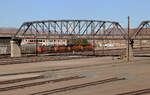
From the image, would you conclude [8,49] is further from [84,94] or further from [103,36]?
[84,94]

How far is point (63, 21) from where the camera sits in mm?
87875

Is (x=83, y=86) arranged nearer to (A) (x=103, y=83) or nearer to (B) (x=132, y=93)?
(A) (x=103, y=83)

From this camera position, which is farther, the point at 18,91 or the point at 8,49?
the point at 8,49

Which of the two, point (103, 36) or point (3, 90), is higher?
point (103, 36)

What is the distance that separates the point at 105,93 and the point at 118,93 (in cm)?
104

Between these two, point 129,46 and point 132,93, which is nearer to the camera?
point 132,93

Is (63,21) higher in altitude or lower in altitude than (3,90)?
higher

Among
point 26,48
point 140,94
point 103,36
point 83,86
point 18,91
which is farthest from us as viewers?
point 26,48

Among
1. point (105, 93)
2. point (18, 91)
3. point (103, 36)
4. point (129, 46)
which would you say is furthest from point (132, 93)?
point (103, 36)

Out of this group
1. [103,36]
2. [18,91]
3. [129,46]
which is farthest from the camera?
[103,36]

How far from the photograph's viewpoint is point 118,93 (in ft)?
72.1

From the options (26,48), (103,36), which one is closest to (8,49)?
(26,48)

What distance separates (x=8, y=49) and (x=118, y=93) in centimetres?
8740

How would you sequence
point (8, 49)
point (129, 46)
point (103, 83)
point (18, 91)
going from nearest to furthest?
point (18, 91), point (103, 83), point (129, 46), point (8, 49)
